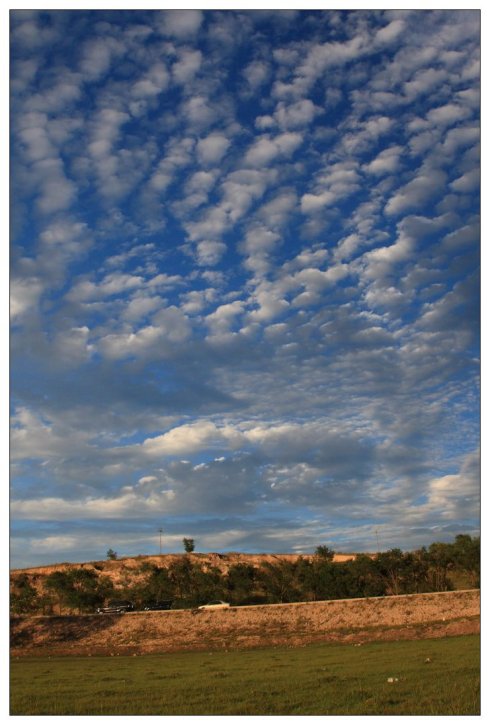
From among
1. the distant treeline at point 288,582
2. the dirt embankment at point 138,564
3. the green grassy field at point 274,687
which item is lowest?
the dirt embankment at point 138,564

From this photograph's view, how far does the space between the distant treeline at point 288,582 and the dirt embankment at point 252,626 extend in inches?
597

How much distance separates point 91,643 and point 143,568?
40.2m

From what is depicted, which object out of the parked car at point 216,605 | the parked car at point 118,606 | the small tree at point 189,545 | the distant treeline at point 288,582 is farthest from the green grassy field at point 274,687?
the small tree at point 189,545

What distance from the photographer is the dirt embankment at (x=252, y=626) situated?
2320 inches

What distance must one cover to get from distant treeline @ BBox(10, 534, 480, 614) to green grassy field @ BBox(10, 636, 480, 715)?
4590cm

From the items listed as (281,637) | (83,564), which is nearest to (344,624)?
(281,637)

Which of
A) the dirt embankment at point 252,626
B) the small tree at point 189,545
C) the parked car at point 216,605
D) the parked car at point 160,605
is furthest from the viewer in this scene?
the small tree at point 189,545

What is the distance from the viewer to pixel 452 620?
59719 mm

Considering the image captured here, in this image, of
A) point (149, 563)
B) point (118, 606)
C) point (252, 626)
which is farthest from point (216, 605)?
point (149, 563)

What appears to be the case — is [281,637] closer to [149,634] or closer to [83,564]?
[149,634]

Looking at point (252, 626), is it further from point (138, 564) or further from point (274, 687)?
point (138, 564)

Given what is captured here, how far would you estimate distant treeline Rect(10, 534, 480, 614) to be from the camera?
281ft

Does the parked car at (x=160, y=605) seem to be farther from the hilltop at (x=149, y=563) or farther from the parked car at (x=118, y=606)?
the hilltop at (x=149, y=563)

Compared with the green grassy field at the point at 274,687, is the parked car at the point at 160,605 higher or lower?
lower
